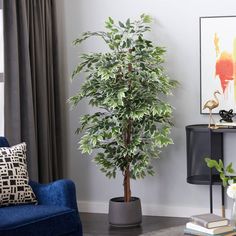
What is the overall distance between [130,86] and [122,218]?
113 centimetres

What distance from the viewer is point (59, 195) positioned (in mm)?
3738

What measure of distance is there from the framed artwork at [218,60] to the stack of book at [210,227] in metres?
2.13

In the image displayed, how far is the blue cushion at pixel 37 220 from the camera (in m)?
3.35

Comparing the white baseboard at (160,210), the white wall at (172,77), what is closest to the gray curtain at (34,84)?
the white wall at (172,77)

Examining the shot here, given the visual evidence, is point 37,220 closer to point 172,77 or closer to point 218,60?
point 172,77

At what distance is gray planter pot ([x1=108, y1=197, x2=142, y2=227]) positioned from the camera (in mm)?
4781

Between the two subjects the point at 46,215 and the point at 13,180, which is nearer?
the point at 46,215

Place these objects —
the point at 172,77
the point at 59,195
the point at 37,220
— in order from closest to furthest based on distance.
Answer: the point at 37,220, the point at 59,195, the point at 172,77

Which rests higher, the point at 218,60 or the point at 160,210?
the point at 218,60

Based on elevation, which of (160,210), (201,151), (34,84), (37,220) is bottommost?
(160,210)

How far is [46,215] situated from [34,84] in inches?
63.1

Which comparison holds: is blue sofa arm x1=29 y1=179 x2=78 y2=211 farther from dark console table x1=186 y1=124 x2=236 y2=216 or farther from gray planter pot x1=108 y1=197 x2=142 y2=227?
dark console table x1=186 y1=124 x2=236 y2=216

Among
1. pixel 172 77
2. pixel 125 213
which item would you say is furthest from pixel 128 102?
pixel 125 213

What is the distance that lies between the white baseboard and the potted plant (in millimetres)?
388
